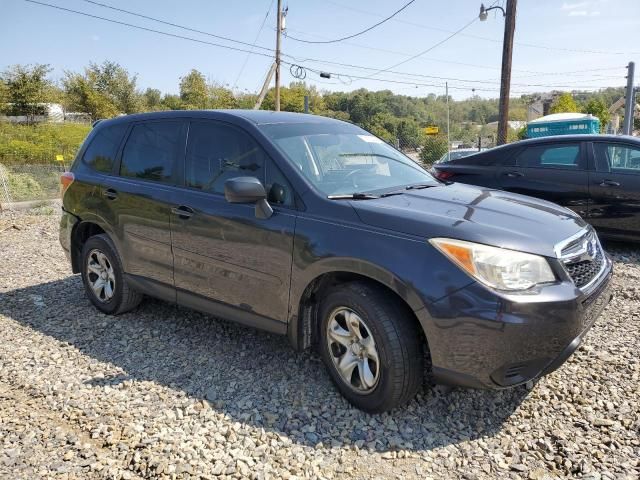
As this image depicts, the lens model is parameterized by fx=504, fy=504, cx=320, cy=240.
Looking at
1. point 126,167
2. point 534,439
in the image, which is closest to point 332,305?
point 534,439

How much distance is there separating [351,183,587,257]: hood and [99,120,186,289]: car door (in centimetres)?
171

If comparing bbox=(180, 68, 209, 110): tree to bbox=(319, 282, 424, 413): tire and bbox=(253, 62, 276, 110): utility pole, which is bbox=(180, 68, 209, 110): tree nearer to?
bbox=(253, 62, 276, 110): utility pole

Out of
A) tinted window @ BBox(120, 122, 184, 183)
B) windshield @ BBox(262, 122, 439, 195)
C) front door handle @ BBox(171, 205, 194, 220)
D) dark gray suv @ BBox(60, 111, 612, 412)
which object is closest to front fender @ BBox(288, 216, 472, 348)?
dark gray suv @ BBox(60, 111, 612, 412)

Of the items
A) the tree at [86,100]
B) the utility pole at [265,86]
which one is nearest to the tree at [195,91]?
the tree at [86,100]

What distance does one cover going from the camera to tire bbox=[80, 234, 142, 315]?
4.46m

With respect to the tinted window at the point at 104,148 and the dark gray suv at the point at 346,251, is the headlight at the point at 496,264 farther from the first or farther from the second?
the tinted window at the point at 104,148

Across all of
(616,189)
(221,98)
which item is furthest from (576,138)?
(221,98)

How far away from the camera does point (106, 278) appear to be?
15.2 feet

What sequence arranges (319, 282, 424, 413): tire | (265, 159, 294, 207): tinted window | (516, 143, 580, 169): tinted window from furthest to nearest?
(516, 143, 580, 169): tinted window, (265, 159, 294, 207): tinted window, (319, 282, 424, 413): tire

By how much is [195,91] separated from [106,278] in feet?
138

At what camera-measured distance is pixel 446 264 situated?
2533mm

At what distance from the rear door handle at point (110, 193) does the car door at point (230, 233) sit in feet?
2.89

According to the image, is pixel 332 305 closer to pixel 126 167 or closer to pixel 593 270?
pixel 593 270

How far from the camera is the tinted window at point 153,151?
3.98 metres
